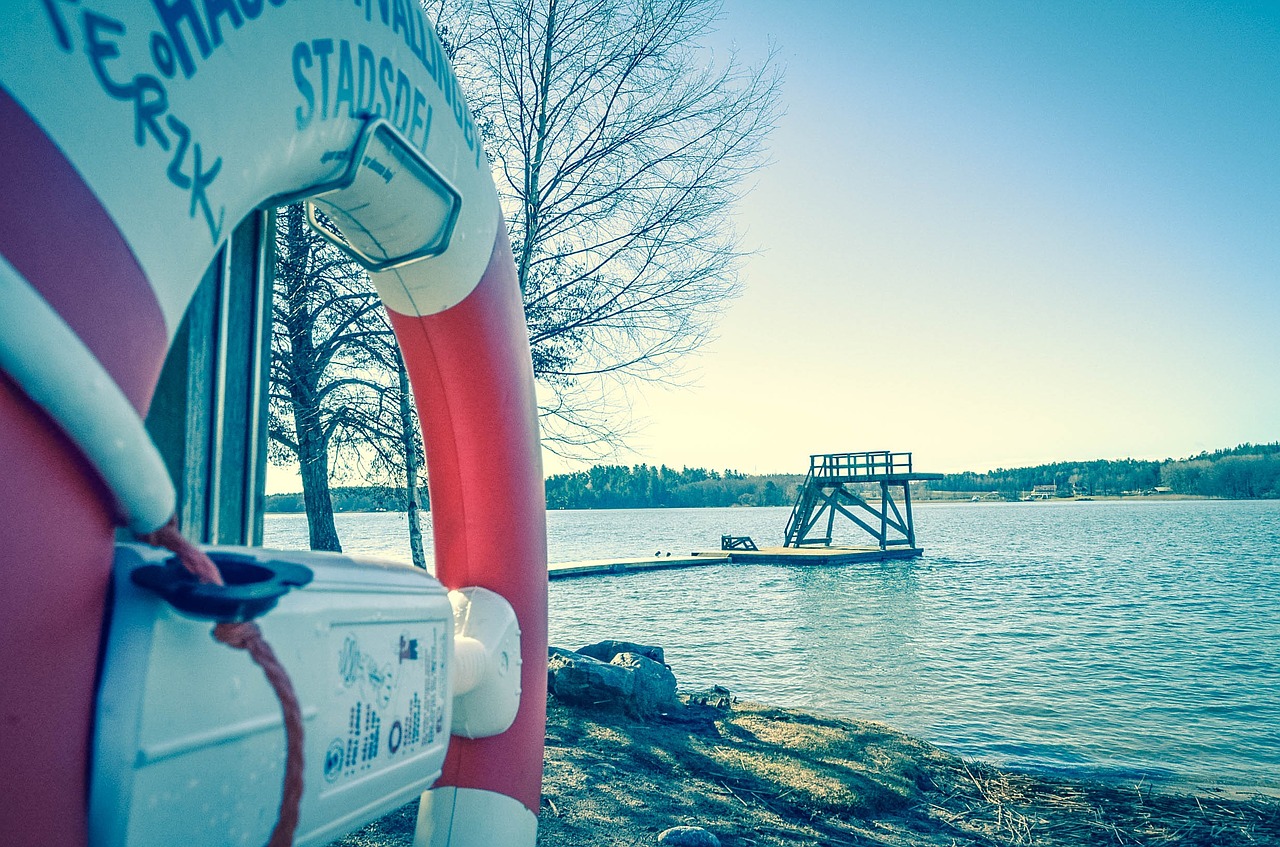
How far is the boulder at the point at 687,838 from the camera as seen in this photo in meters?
3.65

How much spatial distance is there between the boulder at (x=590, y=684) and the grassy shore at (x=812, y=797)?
0.33ft

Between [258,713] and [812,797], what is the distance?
423 cm

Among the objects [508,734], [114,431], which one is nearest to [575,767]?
[508,734]

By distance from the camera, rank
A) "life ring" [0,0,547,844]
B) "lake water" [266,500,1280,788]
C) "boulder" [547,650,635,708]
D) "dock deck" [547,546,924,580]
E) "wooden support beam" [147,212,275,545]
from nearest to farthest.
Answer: "life ring" [0,0,547,844], "wooden support beam" [147,212,275,545], "boulder" [547,650,635,708], "lake water" [266,500,1280,788], "dock deck" [547,546,924,580]

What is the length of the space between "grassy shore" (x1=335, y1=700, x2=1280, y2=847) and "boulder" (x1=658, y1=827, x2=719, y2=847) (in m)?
0.07

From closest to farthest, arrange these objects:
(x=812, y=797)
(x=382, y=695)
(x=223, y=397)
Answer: (x=382, y=695) → (x=223, y=397) → (x=812, y=797)

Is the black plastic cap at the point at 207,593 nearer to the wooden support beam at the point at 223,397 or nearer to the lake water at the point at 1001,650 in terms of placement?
the wooden support beam at the point at 223,397

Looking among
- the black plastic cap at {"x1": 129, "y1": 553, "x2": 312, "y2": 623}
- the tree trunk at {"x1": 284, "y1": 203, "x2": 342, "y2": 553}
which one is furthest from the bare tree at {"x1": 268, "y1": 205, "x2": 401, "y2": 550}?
the black plastic cap at {"x1": 129, "y1": 553, "x2": 312, "y2": 623}

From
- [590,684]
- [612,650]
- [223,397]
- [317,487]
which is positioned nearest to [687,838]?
[590,684]

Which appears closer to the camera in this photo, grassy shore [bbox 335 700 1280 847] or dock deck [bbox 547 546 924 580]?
grassy shore [bbox 335 700 1280 847]

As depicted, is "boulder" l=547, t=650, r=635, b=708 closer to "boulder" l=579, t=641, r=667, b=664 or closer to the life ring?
"boulder" l=579, t=641, r=667, b=664

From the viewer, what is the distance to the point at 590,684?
6.06m

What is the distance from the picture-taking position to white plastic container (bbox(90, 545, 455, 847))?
960mm

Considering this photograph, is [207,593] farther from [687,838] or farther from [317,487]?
[317,487]
